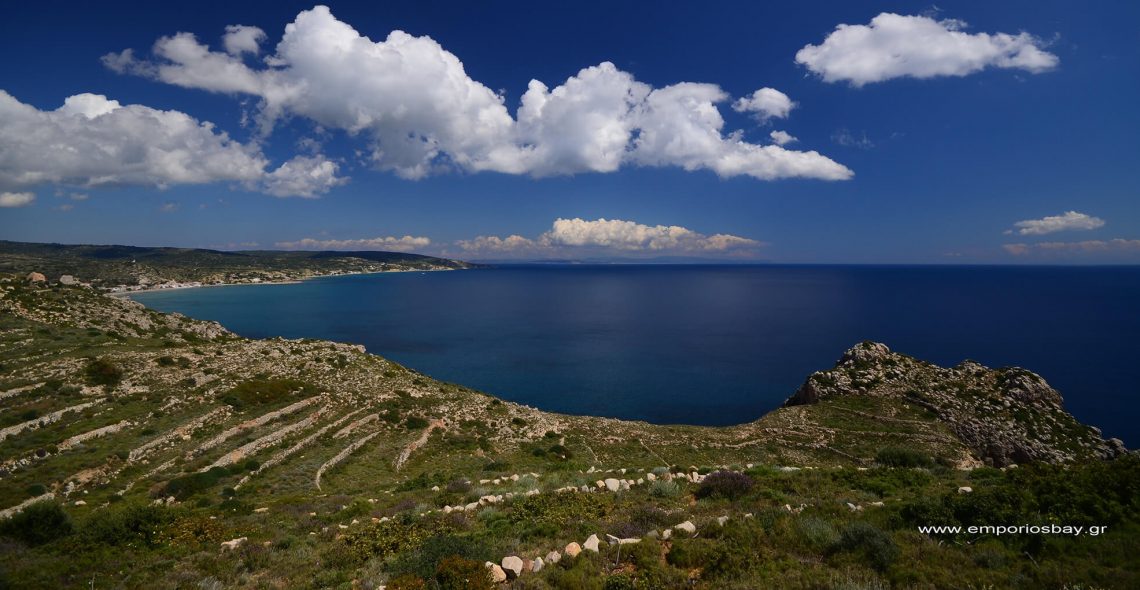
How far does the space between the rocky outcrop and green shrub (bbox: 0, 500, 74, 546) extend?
6305 centimetres

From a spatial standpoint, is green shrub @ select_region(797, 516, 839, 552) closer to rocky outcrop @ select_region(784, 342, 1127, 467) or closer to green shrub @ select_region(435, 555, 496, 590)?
green shrub @ select_region(435, 555, 496, 590)

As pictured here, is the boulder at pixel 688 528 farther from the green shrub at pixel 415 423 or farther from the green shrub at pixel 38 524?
the green shrub at pixel 415 423

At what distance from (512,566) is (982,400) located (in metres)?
60.9

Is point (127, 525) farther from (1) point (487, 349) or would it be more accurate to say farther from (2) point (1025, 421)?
(1) point (487, 349)

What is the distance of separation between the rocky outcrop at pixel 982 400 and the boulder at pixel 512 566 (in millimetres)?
51547

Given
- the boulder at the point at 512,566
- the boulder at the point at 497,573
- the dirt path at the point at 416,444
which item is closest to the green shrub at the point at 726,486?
the boulder at the point at 512,566

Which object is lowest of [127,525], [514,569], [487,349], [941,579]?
[487,349]

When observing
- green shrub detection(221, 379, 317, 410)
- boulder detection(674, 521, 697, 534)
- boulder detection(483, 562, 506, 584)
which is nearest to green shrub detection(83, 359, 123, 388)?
green shrub detection(221, 379, 317, 410)

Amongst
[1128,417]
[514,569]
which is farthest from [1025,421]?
[514,569]

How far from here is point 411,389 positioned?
4812cm

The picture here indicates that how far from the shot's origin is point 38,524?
49.0ft

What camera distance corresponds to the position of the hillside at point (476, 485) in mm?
11352

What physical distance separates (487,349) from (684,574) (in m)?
105

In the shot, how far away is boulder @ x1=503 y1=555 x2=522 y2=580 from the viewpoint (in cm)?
1138
